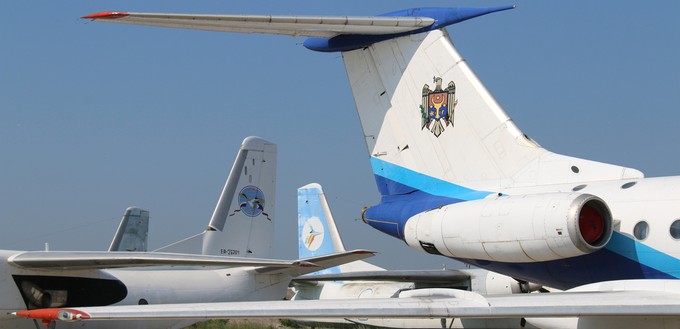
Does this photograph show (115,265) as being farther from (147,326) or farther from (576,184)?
(576,184)

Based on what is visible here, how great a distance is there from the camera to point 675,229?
8414mm

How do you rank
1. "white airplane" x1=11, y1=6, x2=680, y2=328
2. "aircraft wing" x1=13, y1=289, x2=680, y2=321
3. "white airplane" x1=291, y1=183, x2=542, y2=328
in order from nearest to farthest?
"aircraft wing" x1=13, y1=289, x2=680, y2=321
"white airplane" x1=11, y1=6, x2=680, y2=328
"white airplane" x1=291, y1=183, x2=542, y2=328

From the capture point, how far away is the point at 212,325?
19.2m

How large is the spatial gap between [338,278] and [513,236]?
1004cm

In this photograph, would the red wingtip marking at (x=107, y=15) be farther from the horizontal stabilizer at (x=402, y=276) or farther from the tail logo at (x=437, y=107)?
the horizontal stabilizer at (x=402, y=276)

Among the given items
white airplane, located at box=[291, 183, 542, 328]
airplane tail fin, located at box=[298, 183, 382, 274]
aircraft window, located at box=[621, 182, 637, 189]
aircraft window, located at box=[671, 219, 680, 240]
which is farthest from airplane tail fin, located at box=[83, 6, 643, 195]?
airplane tail fin, located at box=[298, 183, 382, 274]

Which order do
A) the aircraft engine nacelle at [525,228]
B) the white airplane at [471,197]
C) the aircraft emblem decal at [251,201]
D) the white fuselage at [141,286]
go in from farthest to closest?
the aircraft emblem decal at [251,201]
the white fuselage at [141,286]
the aircraft engine nacelle at [525,228]
the white airplane at [471,197]

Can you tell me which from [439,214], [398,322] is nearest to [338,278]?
[398,322]

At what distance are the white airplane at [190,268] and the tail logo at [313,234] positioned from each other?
7.25 metres

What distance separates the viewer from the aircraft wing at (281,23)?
973 cm

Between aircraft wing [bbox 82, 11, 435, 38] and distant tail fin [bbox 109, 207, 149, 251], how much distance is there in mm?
10786

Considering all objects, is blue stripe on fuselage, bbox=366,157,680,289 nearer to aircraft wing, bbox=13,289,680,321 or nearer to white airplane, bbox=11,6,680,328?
white airplane, bbox=11,6,680,328

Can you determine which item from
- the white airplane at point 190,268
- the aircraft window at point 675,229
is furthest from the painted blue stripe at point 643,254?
the white airplane at point 190,268

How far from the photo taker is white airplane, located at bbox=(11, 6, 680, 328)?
288 inches
